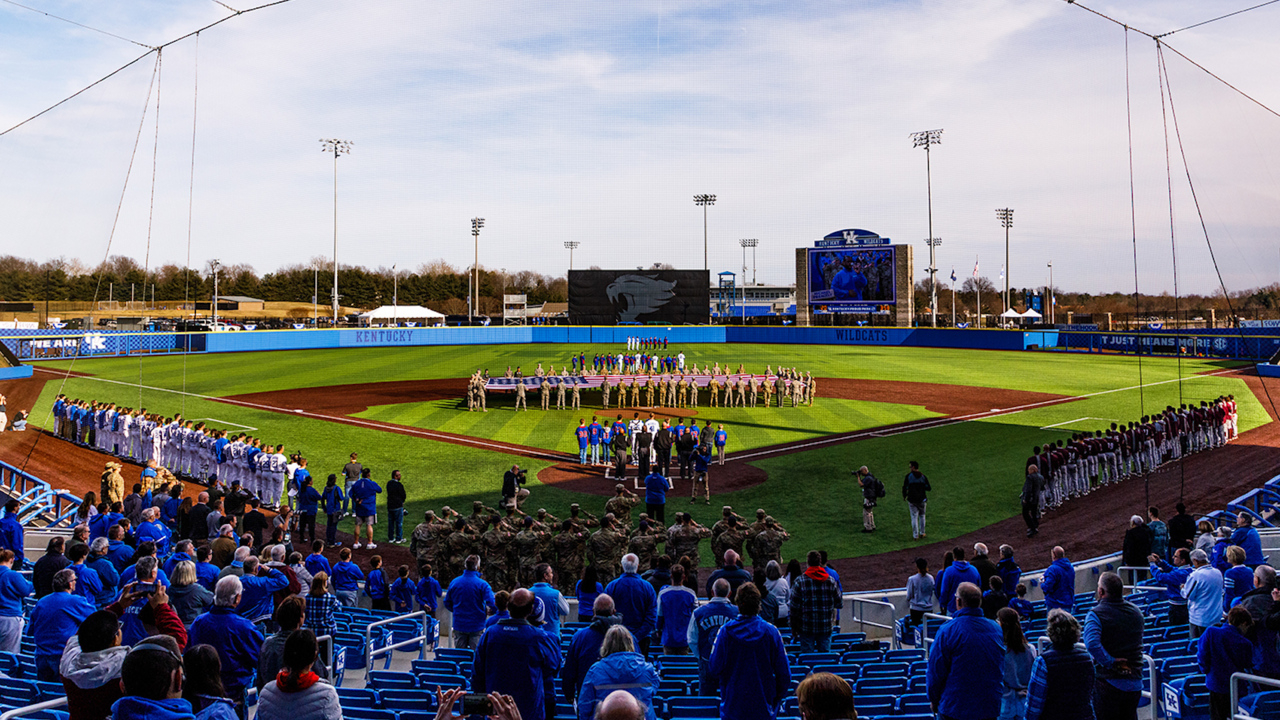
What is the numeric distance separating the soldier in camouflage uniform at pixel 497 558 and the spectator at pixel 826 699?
8.43 meters

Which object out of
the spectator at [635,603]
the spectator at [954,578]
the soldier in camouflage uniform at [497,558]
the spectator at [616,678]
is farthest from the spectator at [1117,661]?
the soldier in camouflage uniform at [497,558]

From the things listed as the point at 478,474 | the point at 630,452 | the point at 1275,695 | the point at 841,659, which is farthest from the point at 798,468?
the point at 1275,695

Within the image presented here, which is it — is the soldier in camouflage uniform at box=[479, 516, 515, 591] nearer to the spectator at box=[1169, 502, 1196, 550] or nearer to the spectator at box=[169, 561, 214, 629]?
the spectator at box=[169, 561, 214, 629]

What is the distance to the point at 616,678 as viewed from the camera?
15.9ft

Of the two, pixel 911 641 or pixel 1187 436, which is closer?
pixel 911 641

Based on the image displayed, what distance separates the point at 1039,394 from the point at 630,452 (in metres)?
24.5

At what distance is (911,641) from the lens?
31.2ft

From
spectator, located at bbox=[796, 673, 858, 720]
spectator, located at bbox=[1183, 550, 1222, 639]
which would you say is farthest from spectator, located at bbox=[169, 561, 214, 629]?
spectator, located at bbox=[1183, 550, 1222, 639]

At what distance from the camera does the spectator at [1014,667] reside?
18.0ft

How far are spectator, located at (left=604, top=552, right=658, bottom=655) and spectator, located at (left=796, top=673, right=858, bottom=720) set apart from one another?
434 cm

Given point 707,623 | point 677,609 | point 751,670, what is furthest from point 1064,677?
point 677,609

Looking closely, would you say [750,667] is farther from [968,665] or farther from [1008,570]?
[1008,570]

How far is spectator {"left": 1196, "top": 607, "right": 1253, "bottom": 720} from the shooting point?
616 centimetres

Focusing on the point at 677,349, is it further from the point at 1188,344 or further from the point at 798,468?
the point at 798,468
